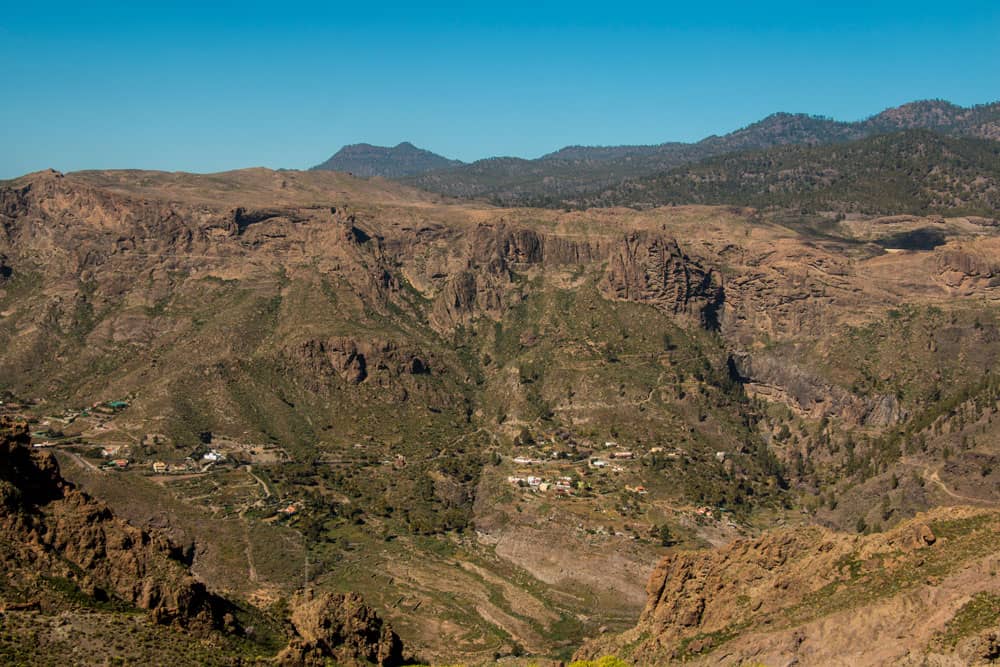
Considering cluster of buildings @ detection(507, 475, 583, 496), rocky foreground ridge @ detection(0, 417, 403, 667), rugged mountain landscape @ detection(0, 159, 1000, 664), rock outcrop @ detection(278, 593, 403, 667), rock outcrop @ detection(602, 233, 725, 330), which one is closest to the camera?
rocky foreground ridge @ detection(0, 417, 403, 667)

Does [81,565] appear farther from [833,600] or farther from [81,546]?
[833,600]

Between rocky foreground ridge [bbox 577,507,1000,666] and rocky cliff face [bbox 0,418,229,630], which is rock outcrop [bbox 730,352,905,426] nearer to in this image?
rocky foreground ridge [bbox 577,507,1000,666]

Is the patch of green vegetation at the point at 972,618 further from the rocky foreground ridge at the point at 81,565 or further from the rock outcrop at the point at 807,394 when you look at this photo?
the rock outcrop at the point at 807,394

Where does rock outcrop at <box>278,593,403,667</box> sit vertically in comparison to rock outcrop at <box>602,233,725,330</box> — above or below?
below

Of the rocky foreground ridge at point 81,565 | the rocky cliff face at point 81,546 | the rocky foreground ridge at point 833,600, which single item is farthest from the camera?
the rocky cliff face at point 81,546

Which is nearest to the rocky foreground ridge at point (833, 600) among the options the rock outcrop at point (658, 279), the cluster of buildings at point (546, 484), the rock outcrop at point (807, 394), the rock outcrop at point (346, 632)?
the rock outcrop at point (346, 632)

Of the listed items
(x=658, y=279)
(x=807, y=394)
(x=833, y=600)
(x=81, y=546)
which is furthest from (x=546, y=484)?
(x=81, y=546)

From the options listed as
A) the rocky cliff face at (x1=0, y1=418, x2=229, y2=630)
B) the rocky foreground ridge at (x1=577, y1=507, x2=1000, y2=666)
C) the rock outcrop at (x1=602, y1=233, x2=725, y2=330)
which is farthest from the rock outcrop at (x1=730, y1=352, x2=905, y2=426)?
the rocky cliff face at (x1=0, y1=418, x2=229, y2=630)
